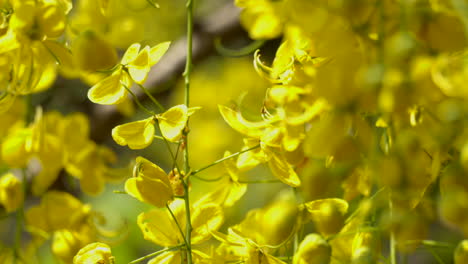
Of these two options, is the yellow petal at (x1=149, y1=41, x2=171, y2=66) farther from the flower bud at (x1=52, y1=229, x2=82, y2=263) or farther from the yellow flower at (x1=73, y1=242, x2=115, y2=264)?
the flower bud at (x1=52, y1=229, x2=82, y2=263)

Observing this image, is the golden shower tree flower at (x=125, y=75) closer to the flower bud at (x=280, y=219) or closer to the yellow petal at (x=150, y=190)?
the yellow petal at (x=150, y=190)

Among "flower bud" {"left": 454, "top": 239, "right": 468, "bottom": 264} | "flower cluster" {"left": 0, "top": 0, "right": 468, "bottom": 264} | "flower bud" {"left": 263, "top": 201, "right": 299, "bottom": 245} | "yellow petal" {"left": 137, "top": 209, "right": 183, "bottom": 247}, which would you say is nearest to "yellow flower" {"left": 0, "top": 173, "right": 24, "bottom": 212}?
"flower cluster" {"left": 0, "top": 0, "right": 468, "bottom": 264}

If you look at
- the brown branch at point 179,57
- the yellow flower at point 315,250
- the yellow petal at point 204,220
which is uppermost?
the yellow flower at point 315,250

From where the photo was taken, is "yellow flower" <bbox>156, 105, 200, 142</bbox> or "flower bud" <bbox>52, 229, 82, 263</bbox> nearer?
"yellow flower" <bbox>156, 105, 200, 142</bbox>

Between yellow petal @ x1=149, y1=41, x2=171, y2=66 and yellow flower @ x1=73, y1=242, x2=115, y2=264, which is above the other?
yellow petal @ x1=149, y1=41, x2=171, y2=66

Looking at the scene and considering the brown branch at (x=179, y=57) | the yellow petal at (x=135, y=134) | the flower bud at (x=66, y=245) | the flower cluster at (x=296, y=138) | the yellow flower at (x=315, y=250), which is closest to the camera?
the flower cluster at (x=296, y=138)

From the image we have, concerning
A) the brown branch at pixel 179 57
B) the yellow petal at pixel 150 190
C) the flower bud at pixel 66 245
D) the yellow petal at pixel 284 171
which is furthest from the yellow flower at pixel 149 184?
the brown branch at pixel 179 57
